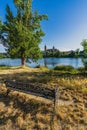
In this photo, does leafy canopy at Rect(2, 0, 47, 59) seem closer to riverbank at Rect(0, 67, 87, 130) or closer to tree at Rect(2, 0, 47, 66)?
tree at Rect(2, 0, 47, 66)

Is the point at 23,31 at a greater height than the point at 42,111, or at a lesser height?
greater

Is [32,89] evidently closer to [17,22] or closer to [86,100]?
[86,100]

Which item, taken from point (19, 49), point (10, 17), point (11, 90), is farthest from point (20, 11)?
point (11, 90)

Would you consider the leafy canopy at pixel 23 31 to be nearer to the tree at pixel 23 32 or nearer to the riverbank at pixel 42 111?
the tree at pixel 23 32

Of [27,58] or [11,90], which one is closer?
[11,90]

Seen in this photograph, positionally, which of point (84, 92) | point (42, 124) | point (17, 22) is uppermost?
point (17, 22)

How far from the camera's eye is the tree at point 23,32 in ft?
99.6

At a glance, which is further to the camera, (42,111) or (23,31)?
(23,31)

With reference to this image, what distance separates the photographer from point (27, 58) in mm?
34406

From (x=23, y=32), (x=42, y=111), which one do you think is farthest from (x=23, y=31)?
(x=42, y=111)

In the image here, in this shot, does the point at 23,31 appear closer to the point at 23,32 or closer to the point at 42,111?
the point at 23,32

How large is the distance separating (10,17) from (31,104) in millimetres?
22369

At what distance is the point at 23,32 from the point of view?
3005 centimetres

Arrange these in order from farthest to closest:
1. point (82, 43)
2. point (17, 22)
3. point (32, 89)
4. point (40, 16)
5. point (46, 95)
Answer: point (40, 16) < point (17, 22) < point (82, 43) < point (32, 89) < point (46, 95)
